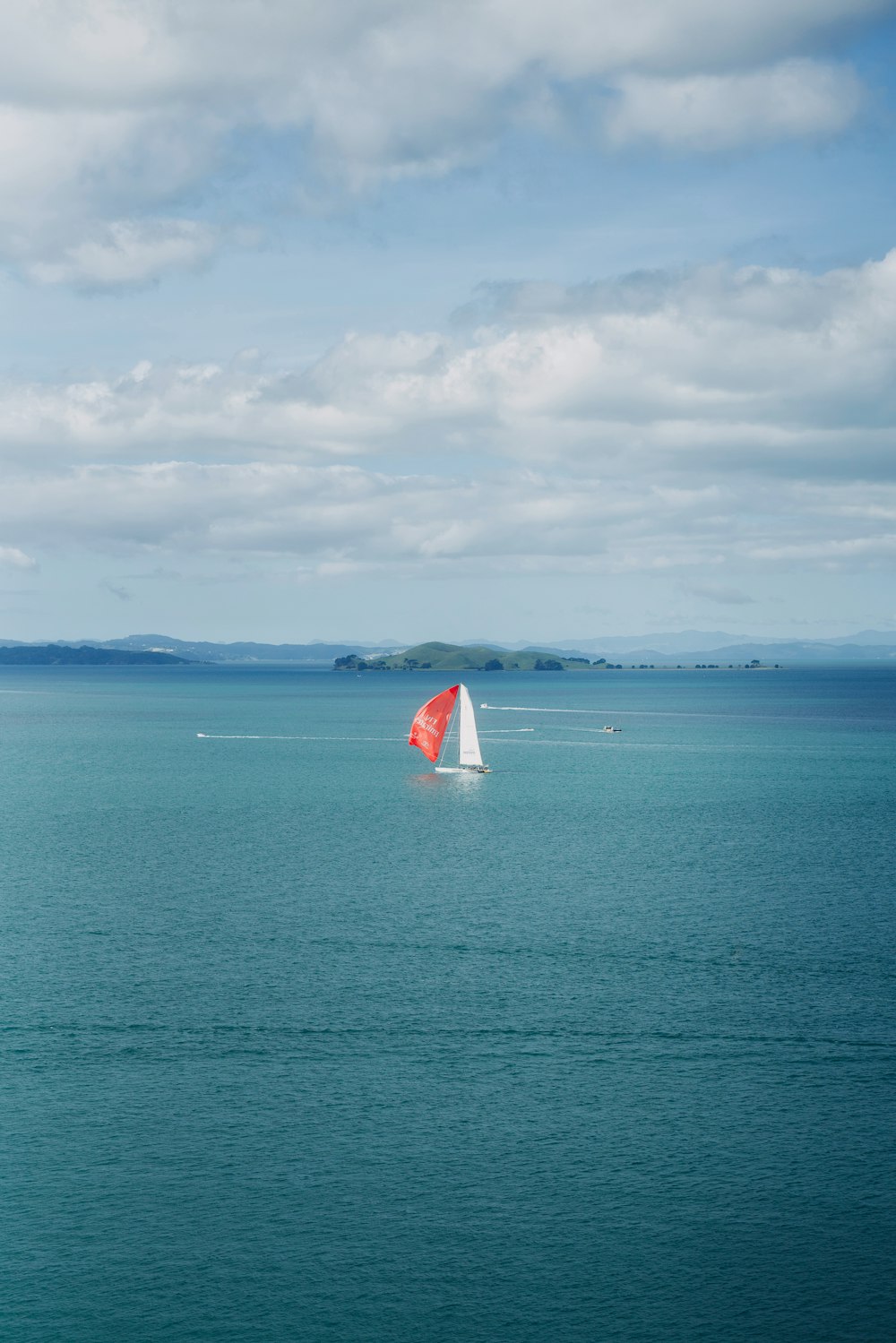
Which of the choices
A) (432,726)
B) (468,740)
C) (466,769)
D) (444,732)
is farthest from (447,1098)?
(432,726)

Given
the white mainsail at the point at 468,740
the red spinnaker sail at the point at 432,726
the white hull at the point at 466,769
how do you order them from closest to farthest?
the white hull at the point at 466,769
the white mainsail at the point at 468,740
the red spinnaker sail at the point at 432,726

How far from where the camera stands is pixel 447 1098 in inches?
1884

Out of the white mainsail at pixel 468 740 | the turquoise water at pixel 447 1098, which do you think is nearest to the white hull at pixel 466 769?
the white mainsail at pixel 468 740

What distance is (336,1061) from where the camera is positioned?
51.3 meters

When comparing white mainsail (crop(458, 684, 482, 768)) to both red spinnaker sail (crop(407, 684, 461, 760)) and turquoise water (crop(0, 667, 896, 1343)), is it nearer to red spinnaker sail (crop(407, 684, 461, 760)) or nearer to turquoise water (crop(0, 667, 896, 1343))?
red spinnaker sail (crop(407, 684, 461, 760))

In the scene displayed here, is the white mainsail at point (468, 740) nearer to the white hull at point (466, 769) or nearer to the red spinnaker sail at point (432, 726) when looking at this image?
the white hull at point (466, 769)

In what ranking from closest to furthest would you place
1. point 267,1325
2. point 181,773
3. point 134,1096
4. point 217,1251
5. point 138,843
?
point 267,1325, point 217,1251, point 134,1096, point 138,843, point 181,773

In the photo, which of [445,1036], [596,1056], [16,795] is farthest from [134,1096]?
[16,795]

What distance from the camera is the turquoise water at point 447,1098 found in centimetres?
3603

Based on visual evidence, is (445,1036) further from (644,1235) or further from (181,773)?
(181,773)

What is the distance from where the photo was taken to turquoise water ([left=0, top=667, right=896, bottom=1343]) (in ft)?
118

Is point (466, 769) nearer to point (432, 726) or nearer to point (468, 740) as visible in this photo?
point (468, 740)

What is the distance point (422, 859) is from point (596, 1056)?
45799mm

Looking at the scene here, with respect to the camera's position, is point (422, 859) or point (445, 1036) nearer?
point (445, 1036)
